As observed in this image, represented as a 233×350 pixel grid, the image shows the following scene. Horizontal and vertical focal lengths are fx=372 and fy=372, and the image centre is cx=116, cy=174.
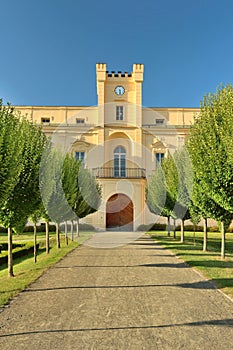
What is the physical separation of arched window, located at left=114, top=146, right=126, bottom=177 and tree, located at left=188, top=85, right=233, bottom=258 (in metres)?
27.4

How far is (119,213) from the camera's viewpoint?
43.2m

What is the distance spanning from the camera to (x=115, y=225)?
4284 cm

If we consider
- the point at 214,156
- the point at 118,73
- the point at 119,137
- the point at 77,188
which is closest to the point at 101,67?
the point at 118,73

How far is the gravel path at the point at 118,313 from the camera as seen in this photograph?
18.8ft

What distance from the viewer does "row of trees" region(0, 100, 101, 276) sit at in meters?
9.54

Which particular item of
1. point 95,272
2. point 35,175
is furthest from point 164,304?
point 35,175

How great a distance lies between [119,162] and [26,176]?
102 feet

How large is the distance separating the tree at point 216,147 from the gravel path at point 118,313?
129 inches

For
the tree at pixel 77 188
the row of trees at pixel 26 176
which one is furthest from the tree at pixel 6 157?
the tree at pixel 77 188

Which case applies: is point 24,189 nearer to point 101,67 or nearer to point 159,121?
point 101,67

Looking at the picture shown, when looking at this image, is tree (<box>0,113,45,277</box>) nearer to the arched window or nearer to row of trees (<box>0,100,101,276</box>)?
row of trees (<box>0,100,101,276</box>)

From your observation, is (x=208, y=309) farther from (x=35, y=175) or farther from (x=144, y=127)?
(x=144, y=127)

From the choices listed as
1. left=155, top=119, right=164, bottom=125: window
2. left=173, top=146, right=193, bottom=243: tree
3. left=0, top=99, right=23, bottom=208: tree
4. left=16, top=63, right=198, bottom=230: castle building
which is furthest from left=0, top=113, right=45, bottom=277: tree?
left=155, top=119, right=164, bottom=125: window

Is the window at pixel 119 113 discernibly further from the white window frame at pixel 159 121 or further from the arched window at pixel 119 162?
the white window frame at pixel 159 121
